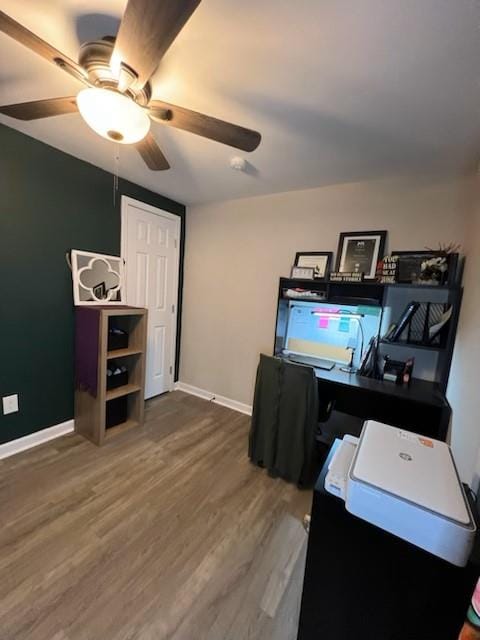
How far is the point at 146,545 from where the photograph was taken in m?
1.42

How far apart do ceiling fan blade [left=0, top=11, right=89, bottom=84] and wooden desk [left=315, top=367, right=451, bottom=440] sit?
2136 mm

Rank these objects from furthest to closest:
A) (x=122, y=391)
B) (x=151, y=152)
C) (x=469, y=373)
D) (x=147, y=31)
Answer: (x=122, y=391)
(x=151, y=152)
(x=469, y=373)
(x=147, y=31)

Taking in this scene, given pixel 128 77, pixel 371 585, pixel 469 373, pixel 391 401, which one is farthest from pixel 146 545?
pixel 128 77

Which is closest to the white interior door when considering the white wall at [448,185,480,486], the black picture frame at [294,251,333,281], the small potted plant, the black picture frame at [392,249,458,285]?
the black picture frame at [294,251,333,281]

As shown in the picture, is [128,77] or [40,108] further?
[40,108]

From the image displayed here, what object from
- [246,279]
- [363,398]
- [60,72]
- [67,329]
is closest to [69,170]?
[60,72]

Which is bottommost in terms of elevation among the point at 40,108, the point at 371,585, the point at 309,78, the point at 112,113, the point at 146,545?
the point at 146,545

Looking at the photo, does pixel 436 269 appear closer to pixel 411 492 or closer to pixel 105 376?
pixel 411 492

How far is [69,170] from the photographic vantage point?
2.17 m

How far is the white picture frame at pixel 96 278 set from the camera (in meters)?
2.29

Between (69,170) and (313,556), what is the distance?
9.37 feet

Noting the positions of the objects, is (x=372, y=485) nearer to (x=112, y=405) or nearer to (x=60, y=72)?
(x=60, y=72)

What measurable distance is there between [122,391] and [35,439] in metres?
0.72

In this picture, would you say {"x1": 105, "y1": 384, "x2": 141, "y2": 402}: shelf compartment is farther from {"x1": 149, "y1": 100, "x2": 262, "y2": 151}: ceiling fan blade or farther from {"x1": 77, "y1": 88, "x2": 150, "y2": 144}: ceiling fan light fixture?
{"x1": 149, "y1": 100, "x2": 262, "y2": 151}: ceiling fan blade
